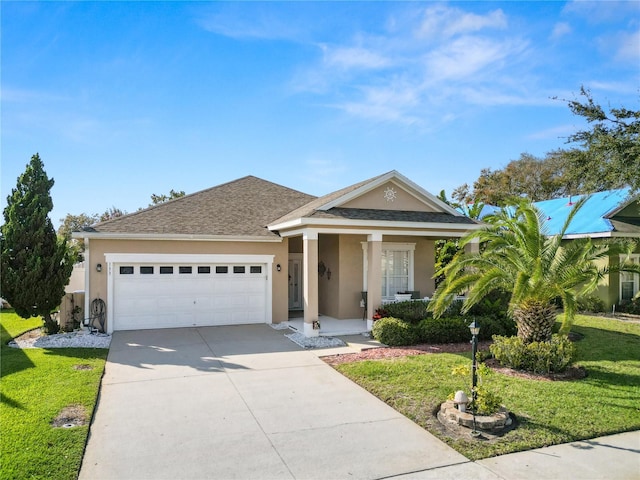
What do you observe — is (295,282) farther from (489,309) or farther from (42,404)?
(42,404)

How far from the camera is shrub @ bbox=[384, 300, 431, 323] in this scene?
1306cm

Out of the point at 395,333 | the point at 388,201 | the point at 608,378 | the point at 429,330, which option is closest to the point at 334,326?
the point at 395,333

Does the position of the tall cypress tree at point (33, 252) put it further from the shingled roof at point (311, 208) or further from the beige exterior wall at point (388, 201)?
the beige exterior wall at point (388, 201)

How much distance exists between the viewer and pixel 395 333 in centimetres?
1214

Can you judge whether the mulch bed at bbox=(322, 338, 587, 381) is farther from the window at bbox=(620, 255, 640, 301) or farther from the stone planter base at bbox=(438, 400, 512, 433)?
the window at bbox=(620, 255, 640, 301)

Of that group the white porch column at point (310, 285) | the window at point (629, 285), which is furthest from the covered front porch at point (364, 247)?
the window at point (629, 285)

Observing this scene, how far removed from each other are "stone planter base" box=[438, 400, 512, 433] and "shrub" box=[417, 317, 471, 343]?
5.43 metres

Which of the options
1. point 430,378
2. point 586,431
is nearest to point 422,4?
point 430,378

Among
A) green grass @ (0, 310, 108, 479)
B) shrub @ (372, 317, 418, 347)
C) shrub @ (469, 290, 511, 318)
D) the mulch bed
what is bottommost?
the mulch bed

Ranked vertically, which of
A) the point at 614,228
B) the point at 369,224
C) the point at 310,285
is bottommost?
the point at 310,285

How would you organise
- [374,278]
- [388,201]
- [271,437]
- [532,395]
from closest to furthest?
[271,437] → [532,395] → [374,278] → [388,201]

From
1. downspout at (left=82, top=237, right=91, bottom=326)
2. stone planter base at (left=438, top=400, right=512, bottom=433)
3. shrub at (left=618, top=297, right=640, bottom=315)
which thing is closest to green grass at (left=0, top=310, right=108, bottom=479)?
downspout at (left=82, top=237, right=91, bottom=326)

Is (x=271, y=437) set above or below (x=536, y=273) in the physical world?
below

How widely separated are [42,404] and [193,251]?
→ 7.74 meters
